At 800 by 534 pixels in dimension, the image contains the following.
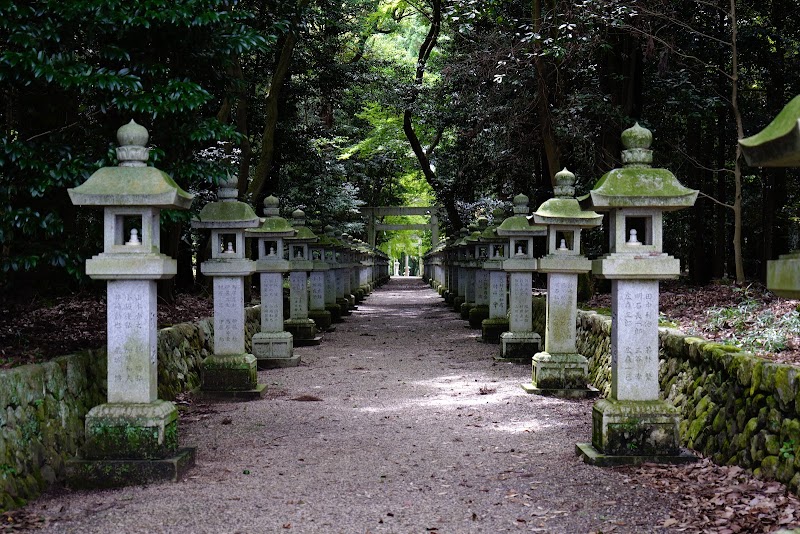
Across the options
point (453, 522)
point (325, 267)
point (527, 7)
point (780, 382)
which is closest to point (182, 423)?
point (453, 522)

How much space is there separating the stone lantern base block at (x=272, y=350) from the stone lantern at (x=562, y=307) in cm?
463

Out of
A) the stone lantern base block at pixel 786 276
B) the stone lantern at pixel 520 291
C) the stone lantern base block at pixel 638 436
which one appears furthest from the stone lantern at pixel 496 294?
the stone lantern base block at pixel 786 276

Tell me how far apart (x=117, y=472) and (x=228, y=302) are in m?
4.01

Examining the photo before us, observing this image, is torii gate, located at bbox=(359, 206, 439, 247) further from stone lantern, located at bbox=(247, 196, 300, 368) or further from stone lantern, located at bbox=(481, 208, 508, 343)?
stone lantern, located at bbox=(247, 196, 300, 368)

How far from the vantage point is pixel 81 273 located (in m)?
6.75

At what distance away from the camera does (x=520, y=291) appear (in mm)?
12195

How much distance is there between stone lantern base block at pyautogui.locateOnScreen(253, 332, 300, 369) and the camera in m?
12.3

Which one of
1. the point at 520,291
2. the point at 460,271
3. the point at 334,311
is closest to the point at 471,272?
the point at 460,271

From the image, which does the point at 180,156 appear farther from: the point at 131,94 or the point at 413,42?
the point at 413,42

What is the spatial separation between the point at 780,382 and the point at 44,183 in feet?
21.0

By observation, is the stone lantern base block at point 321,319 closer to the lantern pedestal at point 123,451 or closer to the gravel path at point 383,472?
the gravel path at point 383,472

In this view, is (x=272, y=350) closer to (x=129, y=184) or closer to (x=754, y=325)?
(x=129, y=184)

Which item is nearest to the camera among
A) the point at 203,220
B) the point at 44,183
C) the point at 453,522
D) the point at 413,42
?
the point at 453,522

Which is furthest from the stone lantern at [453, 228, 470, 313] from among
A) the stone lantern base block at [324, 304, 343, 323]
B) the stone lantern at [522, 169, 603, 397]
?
the stone lantern at [522, 169, 603, 397]
